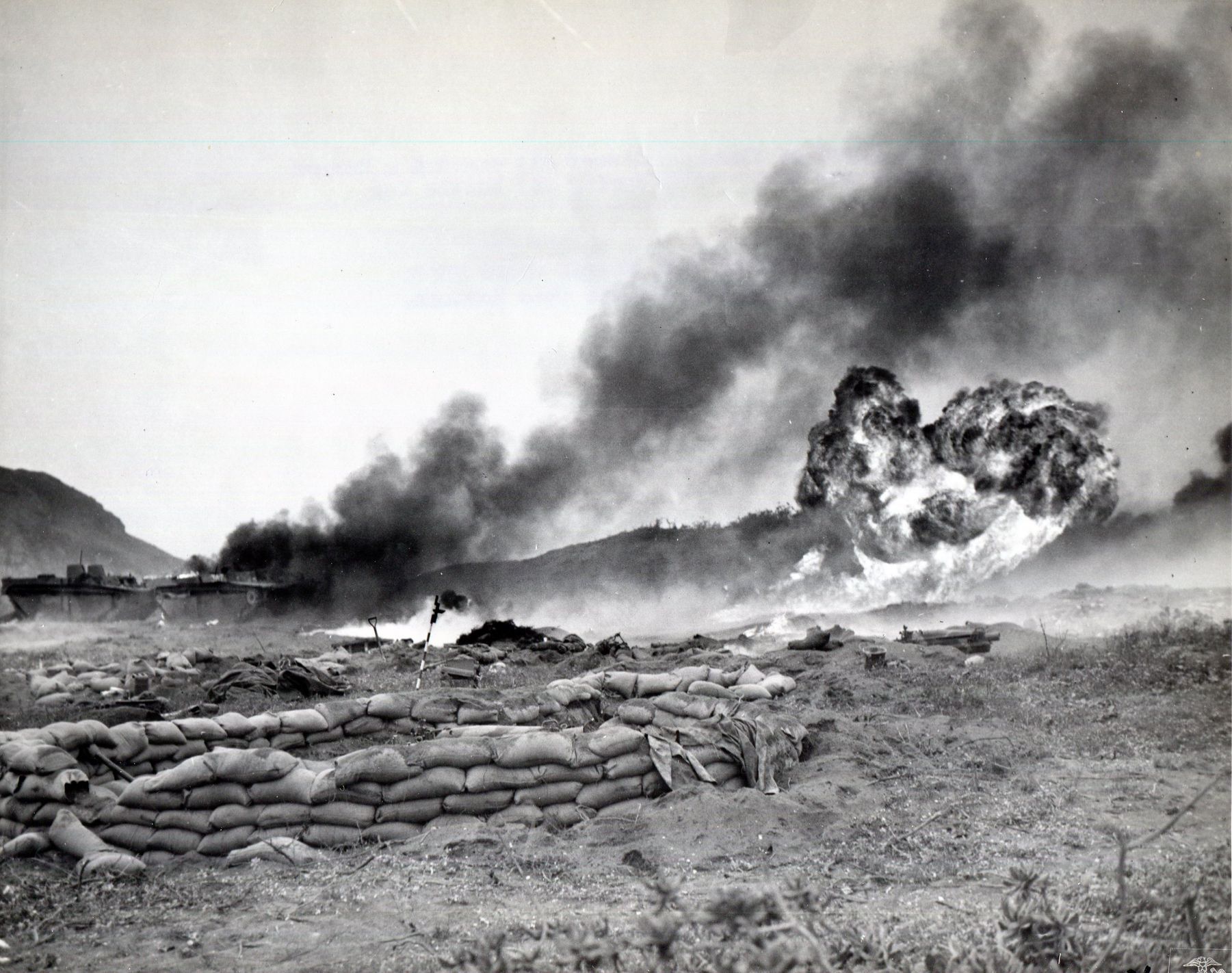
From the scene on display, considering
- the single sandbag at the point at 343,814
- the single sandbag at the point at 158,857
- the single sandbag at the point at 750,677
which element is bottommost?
the single sandbag at the point at 158,857

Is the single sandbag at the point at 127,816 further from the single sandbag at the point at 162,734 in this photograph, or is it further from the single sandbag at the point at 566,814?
the single sandbag at the point at 566,814

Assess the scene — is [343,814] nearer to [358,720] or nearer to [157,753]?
[358,720]

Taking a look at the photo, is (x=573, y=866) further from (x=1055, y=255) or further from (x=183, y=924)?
(x=1055, y=255)

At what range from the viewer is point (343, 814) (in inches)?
163

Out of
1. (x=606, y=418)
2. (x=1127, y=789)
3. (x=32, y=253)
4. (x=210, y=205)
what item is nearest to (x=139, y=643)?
(x=32, y=253)

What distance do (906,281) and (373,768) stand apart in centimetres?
478

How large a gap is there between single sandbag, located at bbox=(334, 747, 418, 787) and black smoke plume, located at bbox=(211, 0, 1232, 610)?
1.58 m

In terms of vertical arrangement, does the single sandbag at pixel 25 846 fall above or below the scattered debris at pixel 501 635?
below

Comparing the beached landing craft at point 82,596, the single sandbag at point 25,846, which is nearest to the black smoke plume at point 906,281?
the beached landing craft at point 82,596

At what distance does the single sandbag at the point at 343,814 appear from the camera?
4.13 m

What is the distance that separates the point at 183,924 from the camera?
10.5 ft

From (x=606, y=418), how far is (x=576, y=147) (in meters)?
1.67

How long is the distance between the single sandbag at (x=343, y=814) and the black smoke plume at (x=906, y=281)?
173 cm

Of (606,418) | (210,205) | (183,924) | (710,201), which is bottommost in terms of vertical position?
(183,924)
